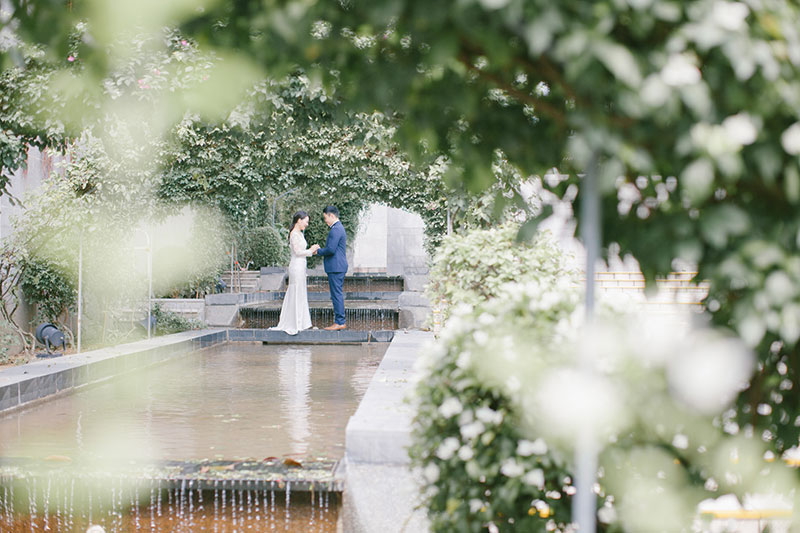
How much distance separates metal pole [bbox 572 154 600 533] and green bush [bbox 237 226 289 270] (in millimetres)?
19818

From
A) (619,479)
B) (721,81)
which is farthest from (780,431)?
(721,81)

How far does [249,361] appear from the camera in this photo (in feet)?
34.9

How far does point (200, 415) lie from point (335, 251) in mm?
6778

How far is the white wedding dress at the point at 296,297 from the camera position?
1307 centimetres

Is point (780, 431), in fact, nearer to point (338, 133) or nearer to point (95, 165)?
point (95, 165)

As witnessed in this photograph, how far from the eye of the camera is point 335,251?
13.1 m

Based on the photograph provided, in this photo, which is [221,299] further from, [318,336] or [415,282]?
[415,282]

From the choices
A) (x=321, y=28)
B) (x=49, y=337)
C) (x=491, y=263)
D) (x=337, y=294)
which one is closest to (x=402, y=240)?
(x=337, y=294)

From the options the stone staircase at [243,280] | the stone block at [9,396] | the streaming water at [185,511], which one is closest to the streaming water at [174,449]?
the streaming water at [185,511]

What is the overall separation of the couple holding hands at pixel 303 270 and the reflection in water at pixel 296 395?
1.45 m

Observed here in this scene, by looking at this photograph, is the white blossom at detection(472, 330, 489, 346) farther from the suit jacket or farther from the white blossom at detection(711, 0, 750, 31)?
the suit jacket

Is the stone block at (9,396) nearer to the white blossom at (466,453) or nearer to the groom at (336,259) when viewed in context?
the white blossom at (466,453)

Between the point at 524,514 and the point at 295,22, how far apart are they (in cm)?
178

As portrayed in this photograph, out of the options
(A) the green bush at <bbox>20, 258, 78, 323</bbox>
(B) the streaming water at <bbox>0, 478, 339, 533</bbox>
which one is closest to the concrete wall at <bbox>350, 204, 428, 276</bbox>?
(A) the green bush at <bbox>20, 258, 78, 323</bbox>
